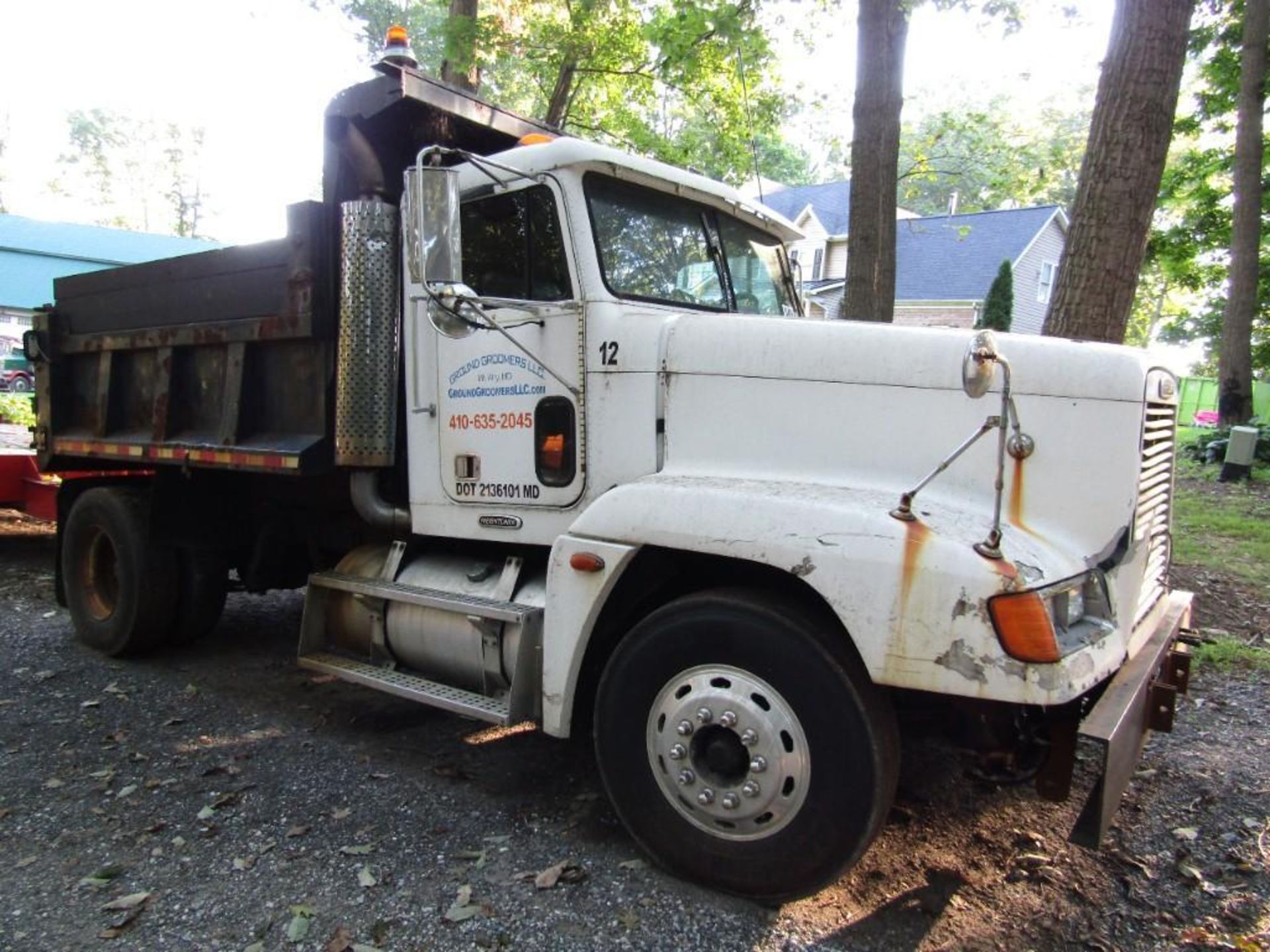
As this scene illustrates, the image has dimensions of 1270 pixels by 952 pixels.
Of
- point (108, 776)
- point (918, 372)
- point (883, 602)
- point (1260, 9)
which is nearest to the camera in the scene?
point (883, 602)

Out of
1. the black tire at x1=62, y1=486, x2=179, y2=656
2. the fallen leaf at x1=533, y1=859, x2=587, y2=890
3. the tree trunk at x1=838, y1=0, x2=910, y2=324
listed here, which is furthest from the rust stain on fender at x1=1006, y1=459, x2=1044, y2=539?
the tree trunk at x1=838, y1=0, x2=910, y2=324

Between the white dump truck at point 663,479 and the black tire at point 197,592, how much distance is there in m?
0.57

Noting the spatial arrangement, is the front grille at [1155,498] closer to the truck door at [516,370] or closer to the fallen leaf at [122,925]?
the truck door at [516,370]

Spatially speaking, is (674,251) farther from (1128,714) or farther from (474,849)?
(474,849)

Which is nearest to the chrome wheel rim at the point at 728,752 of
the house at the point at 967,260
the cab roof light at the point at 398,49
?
the cab roof light at the point at 398,49

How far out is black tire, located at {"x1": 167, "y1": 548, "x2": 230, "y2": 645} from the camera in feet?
17.0

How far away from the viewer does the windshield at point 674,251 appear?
3.39m

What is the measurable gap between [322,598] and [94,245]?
34290 mm

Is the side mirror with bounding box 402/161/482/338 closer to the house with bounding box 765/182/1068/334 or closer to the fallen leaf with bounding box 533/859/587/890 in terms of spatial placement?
the fallen leaf with bounding box 533/859/587/890

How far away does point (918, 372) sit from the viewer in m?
2.68

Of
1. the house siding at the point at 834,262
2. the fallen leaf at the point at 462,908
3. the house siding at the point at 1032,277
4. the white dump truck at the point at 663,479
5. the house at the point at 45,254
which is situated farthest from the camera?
the house at the point at 45,254

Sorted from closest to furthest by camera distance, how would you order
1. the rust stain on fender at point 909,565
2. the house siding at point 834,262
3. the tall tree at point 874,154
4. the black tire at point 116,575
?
the rust stain on fender at point 909,565 < the black tire at point 116,575 < the tall tree at point 874,154 < the house siding at point 834,262

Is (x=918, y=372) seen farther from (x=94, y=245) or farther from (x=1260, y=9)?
(x=94, y=245)

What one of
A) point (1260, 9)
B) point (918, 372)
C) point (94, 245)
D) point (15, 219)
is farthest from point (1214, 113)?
point (15, 219)
